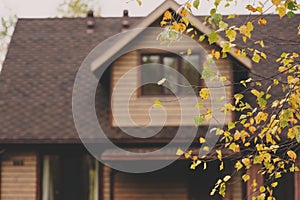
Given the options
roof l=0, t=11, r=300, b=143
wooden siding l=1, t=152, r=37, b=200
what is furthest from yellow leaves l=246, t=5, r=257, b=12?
wooden siding l=1, t=152, r=37, b=200

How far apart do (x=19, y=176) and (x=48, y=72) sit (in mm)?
3152

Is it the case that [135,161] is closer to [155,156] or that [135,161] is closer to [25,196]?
[155,156]

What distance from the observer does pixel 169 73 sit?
1628cm

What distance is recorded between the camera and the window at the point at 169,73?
16.2 metres

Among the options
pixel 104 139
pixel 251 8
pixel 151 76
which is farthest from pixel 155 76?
pixel 251 8

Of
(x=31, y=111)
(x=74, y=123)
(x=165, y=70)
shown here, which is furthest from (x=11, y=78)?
(x=165, y=70)

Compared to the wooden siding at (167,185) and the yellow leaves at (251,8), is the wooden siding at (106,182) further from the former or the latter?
the yellow leaves at (251,8)

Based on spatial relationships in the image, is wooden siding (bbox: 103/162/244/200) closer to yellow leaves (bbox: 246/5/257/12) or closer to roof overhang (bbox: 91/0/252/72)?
roof overhang (bbox: 91/0/252/72)

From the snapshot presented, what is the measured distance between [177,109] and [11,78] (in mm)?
4696

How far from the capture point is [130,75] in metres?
16.5

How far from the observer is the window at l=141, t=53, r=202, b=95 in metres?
16.2

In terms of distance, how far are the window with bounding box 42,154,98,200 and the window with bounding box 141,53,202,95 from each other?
2331 millimetres

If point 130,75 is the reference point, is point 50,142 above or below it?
below

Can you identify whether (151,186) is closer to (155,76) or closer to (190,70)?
(155,76)
